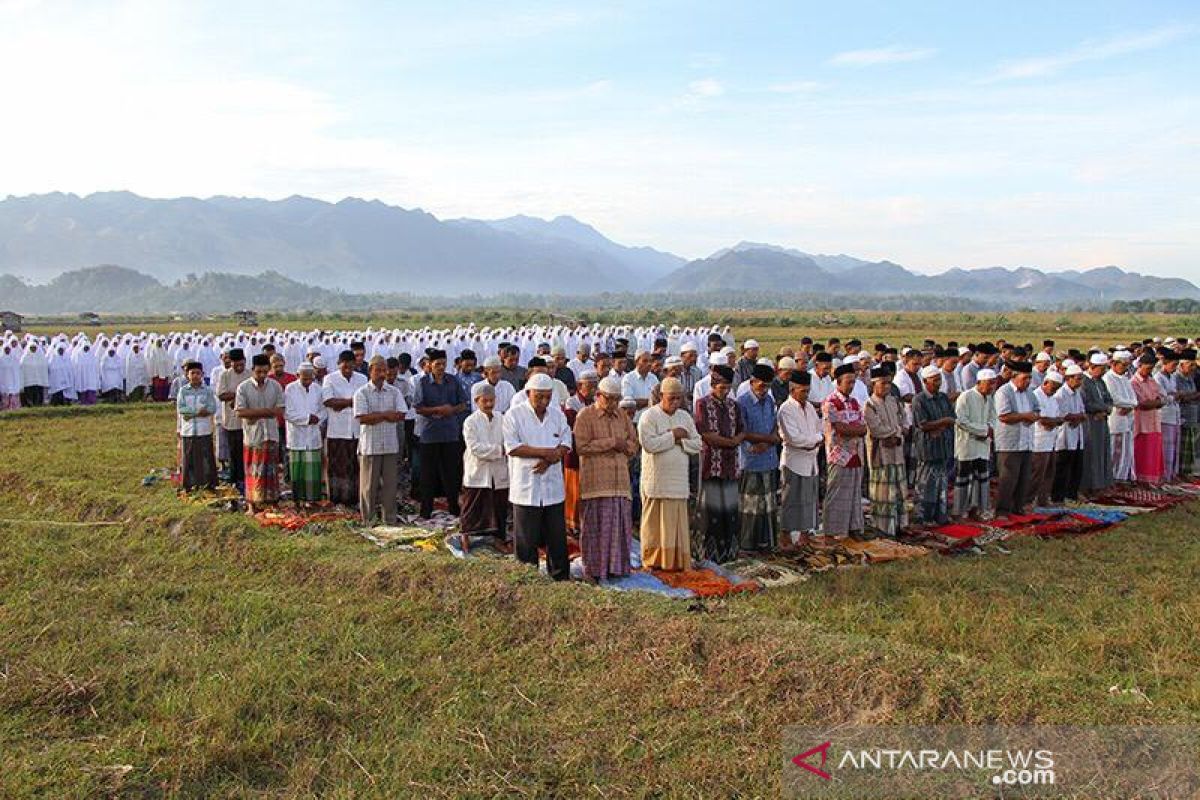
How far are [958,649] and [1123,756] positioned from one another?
1659 millimetres

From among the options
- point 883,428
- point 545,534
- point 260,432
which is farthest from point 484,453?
point 883,428

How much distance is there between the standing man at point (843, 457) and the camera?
26.0 feet

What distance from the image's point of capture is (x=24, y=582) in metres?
6.81

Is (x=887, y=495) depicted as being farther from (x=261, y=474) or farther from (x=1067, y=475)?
(x=261, y=474)

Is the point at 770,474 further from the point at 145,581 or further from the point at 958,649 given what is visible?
the point at 145,581

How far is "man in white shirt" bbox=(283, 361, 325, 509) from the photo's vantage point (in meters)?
9.02

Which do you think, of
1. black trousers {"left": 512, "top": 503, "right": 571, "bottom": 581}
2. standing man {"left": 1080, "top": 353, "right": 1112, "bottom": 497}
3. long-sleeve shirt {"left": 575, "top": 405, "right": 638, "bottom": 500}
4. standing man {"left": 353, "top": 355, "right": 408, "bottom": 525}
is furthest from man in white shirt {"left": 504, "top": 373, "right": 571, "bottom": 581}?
standing man {"left": 1080, "top": 353, "right": 1112, "bottom": 497}

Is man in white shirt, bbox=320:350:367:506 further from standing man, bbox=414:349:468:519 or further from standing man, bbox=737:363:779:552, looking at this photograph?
standing man, bbox=737:363:779:552

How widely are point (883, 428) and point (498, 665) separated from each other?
4.28 metres

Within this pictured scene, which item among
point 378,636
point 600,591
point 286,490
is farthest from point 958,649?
point 286,490

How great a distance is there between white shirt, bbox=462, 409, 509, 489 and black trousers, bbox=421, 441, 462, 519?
1298 millimetres

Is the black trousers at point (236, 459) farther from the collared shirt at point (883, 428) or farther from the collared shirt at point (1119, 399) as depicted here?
the collared shirt at point (1119, 399)

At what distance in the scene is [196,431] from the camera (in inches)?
378

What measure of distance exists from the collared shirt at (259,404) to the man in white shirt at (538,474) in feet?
11.2
